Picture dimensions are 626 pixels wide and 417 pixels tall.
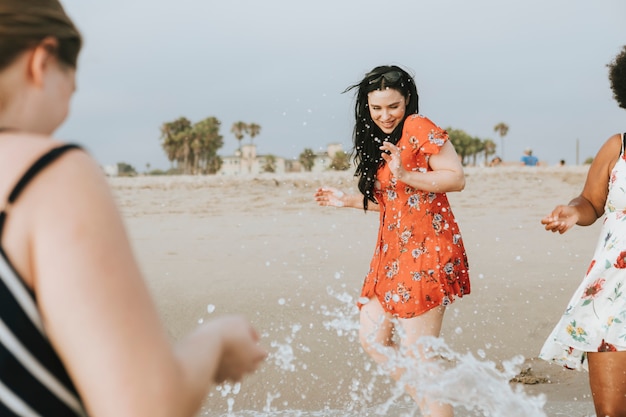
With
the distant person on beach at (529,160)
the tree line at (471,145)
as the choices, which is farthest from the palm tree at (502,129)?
the distant person on beach at (529,160)

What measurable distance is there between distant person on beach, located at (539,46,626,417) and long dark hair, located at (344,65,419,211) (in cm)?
110

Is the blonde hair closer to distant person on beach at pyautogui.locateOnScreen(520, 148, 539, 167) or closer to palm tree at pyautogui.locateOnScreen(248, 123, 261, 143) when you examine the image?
distant person on beach at pyautogui.locateOnScreen(520, 148, 539, 167)

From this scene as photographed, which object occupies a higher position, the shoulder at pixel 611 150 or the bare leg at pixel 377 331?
the shoulder at pixel 611 150

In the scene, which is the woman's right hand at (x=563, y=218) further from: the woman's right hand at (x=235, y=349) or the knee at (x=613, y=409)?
the woman's right hand at (x=235, y=349)

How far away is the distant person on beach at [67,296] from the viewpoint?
904 mm

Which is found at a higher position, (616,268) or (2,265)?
(2,265)

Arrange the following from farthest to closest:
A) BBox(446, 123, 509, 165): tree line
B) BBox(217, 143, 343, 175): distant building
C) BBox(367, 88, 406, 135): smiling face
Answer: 1. BBox(446, 123, 509, 165): tree line
2. BBox(217, 143, 343, 175): distant building
3. BBox(367, 88, 406, 135): smiling face

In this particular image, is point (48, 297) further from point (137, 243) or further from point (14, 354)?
point (137, 243)

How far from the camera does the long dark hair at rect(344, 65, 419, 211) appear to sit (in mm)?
4703

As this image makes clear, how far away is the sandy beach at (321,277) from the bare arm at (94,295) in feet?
4.62

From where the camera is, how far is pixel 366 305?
4570 millimetres

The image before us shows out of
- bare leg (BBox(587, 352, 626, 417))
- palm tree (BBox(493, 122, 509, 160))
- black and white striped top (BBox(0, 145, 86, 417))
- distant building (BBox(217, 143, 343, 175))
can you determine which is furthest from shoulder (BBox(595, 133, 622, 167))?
palm tree (BBox(493, 122, 509, 160))

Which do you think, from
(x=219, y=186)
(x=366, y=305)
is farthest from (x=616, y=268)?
(x=219, y=186)

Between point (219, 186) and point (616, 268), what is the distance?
15.9 meters
